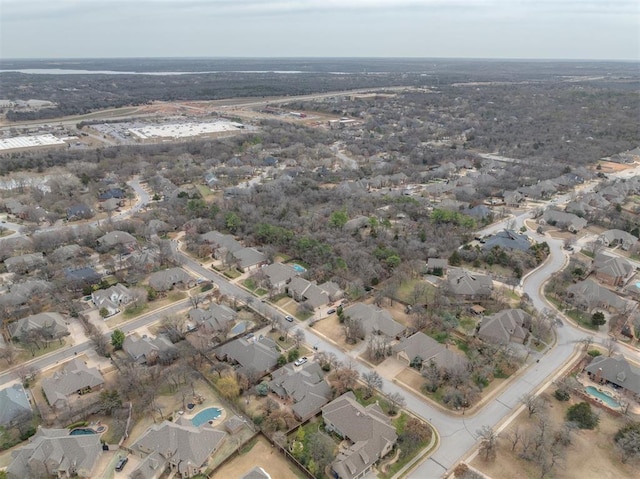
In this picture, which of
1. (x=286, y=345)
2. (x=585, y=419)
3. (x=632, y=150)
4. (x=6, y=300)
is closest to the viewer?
(x=585, y=419)

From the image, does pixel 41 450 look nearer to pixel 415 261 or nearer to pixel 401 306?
pixel 401 306

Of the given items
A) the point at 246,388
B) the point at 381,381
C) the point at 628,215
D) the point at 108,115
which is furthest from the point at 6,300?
the point at 108,115

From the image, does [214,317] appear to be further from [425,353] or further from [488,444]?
[488,444]

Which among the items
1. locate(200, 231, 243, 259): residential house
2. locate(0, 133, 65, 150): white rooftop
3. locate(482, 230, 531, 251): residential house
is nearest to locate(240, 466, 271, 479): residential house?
locate(200, 231, 243, 259): residential house

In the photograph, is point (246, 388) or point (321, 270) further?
point (321, 270)

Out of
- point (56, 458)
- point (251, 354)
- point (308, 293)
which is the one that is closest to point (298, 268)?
point (308, 293)

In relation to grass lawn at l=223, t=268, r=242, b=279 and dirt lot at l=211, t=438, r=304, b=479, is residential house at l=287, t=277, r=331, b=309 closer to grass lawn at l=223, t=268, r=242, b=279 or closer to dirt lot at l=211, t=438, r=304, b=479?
grass lawn at l=223, t=268, r=242, b=279
